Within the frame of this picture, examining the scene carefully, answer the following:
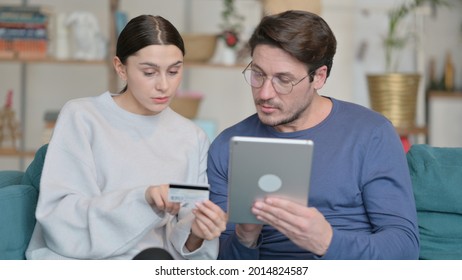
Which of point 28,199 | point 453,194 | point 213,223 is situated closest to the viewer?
point 213,223

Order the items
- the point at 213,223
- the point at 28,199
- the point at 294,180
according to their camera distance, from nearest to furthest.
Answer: the point at 294,180, the point at 213,223, the point at 28,199

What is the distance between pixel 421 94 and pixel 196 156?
11.7ft

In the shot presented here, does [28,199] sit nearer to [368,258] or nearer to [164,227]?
[164,227]

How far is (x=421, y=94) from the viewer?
5391 mm

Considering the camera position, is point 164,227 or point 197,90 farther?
point 197,90

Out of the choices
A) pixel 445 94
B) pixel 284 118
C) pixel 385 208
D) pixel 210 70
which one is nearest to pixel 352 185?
pixel 385 208

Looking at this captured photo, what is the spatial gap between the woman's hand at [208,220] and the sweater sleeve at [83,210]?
0.13 metres

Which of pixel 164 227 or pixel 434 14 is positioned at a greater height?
pixel 434 14

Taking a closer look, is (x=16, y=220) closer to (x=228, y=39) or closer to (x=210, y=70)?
(x=228, y=39)

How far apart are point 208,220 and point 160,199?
0.39ft

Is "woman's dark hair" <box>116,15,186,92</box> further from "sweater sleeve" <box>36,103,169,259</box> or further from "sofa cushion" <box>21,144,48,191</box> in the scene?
"sofa cushion" <box>21,144,48,191</box>

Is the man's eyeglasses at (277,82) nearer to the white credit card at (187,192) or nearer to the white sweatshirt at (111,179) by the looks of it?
the white sweatshirt at (111,179)
